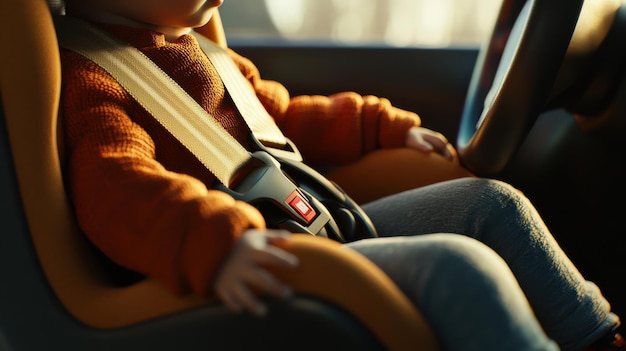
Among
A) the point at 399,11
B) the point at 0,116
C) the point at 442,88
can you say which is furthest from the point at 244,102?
the point at 399,11

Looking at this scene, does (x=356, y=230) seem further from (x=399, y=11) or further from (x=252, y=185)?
(x=399, y=11)

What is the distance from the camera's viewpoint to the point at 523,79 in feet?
2.52

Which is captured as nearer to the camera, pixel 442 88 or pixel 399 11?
pixel 442 88

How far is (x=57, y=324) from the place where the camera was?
0.66 meters

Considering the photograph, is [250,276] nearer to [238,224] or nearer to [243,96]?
[238,224]

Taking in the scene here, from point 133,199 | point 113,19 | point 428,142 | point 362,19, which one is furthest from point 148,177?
point 362,19

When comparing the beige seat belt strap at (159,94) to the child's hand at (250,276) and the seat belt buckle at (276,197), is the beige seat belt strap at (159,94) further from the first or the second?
the child's hand at (250,276)

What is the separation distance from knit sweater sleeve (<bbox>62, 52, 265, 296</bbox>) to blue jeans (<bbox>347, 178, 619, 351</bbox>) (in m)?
0.14

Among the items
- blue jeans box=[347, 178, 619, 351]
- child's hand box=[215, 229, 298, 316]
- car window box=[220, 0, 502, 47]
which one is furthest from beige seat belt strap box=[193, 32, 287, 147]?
car window box=[220, 0, 502, 47]

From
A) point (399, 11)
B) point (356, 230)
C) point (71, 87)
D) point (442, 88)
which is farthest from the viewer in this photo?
point (399, 11)

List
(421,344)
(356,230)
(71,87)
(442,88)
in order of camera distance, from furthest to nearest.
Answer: (442,88) < (356,230) < (71,87) < (421,344)

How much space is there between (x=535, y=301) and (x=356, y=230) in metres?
0.21

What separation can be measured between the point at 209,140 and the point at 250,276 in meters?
0.24

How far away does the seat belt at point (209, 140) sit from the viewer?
756 millimetres
